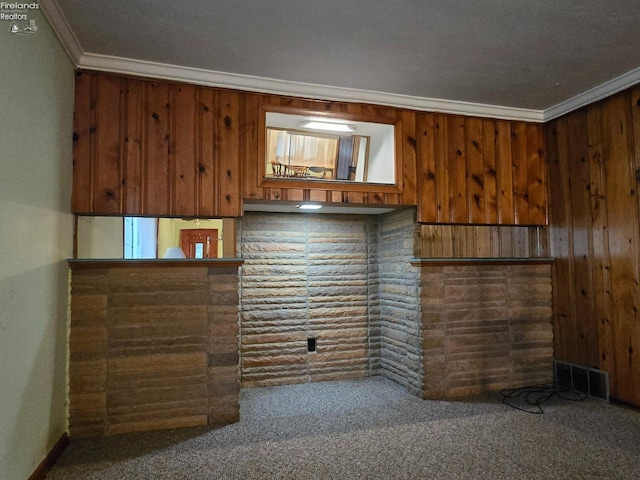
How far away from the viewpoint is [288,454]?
2.21 metres

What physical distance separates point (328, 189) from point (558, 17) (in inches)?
65.5

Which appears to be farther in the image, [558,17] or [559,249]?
[559,249]

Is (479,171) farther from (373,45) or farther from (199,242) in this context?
(199,242)

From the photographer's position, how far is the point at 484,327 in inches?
129

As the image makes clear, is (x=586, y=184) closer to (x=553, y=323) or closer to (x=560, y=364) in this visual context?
(x=553, y=323)

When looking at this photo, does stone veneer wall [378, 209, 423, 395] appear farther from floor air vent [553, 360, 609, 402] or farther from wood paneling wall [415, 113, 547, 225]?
floor air vent [553, 360, 609, 402]

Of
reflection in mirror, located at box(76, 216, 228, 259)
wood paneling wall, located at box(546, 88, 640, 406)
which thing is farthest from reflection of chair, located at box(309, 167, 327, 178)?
wood paneling wall, located at box(546, 88, 640, 406)

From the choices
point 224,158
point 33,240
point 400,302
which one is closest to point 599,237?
point 400,302

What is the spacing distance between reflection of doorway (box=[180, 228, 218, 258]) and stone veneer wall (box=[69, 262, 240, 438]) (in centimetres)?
11

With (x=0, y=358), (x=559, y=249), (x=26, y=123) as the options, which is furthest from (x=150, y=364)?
(x=559, y=249)

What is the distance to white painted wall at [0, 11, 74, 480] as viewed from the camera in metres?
1.65

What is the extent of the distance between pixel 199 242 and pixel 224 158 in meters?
0.60

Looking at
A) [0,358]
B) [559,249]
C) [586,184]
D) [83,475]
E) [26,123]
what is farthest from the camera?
[559,249]

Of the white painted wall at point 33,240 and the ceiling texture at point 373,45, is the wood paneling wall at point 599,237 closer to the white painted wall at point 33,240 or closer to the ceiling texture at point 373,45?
the ceiling texture at point 373,45
